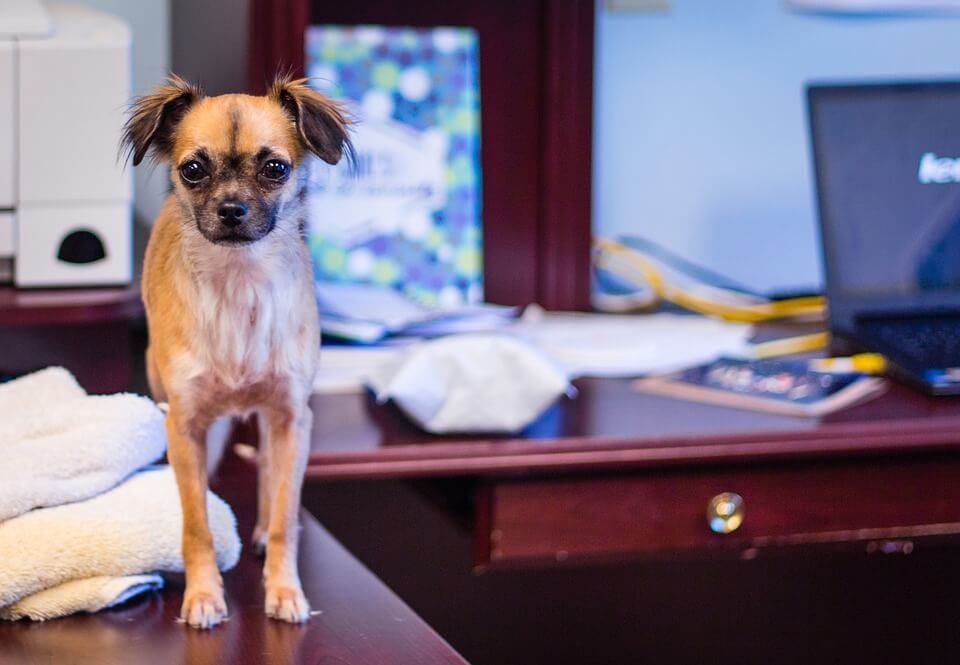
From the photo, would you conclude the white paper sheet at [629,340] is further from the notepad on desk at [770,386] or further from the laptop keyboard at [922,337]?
the laptop keyboard at [922,337]

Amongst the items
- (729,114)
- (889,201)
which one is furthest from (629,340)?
(729,114)

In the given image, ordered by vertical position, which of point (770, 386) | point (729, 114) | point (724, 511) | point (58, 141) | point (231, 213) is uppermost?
point (729, 114)

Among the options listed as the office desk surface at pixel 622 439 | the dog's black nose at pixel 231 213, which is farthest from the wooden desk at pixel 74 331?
the dog's black nose at pixel 231 213

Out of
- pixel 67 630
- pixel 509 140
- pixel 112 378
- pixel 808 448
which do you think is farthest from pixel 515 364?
pixel 509 140

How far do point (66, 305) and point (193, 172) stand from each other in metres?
0.62

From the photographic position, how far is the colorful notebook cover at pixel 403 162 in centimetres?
164

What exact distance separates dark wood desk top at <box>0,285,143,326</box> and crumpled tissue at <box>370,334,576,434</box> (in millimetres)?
282

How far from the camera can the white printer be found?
115 cm

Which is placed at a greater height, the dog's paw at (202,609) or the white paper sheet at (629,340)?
the white paper sheet at (629,340)

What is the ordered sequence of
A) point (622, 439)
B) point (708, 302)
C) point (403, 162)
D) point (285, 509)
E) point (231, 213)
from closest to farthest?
1. point (231, 213)
2. point (285, 509)
3. point (622, 439)
4. point (403, 162)
5. point (708, 302)

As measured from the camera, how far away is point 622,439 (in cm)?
113

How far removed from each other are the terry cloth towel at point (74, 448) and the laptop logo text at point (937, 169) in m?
1.10

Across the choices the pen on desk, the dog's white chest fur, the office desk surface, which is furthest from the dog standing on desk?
the pen on desk

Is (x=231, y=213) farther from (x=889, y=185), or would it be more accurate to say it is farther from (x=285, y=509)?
(x=889, y=185)
